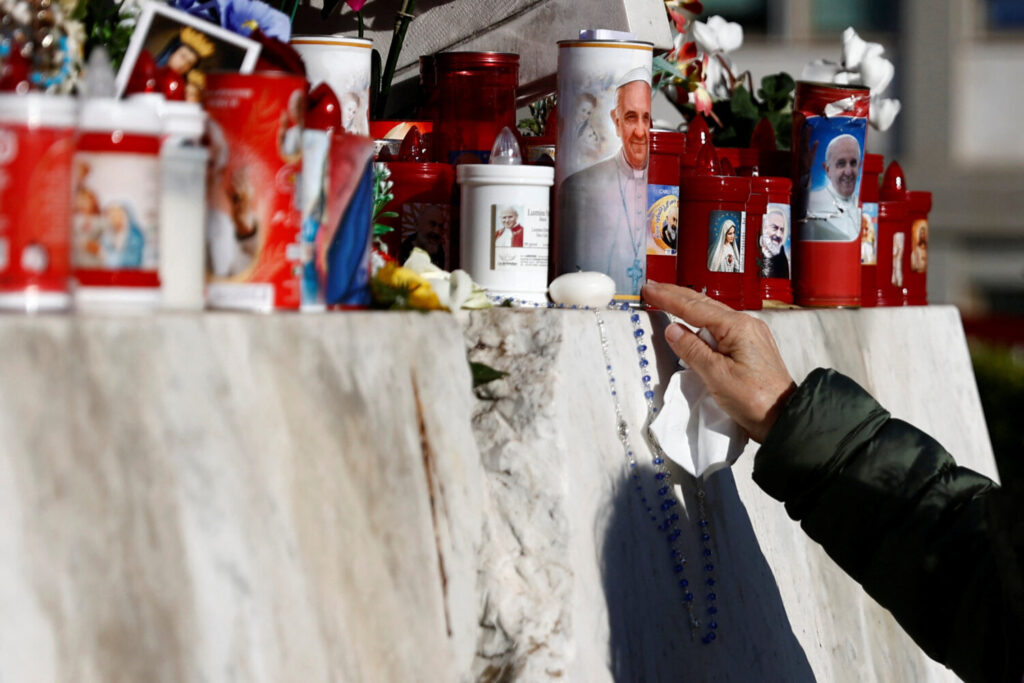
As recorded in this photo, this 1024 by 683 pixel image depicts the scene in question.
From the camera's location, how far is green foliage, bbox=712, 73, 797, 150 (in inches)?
114

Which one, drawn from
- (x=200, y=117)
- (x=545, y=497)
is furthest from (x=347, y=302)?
(x=545, y=497)

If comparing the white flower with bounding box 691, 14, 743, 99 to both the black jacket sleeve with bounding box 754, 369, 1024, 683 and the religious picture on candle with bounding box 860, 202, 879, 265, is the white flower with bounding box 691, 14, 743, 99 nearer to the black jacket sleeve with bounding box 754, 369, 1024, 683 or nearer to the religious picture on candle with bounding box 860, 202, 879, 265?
the religious picture on candle with bounding box 860, 202, 879, 265

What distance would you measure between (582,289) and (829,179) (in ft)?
2.24

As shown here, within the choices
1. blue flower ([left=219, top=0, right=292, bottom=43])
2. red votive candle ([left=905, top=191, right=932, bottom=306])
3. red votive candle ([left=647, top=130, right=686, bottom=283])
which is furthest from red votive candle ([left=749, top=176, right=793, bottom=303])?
blue flower ([left=219, top=0, right=292, bottom=43])

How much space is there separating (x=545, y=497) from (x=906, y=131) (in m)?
9.92

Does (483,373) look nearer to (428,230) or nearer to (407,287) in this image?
(407,287)

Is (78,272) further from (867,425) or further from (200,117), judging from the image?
(867,425)

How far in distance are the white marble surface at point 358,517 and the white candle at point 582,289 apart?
1.4 inches

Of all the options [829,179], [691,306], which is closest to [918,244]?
[829,179]

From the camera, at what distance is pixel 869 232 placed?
100 inches

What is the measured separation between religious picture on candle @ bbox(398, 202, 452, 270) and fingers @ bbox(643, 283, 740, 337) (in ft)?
0.93

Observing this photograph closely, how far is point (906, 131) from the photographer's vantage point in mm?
10945

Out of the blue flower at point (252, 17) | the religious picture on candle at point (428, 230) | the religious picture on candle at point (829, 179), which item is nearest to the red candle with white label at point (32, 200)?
the blue flower at point (252, 17)

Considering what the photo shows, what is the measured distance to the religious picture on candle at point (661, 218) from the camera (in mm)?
2008
